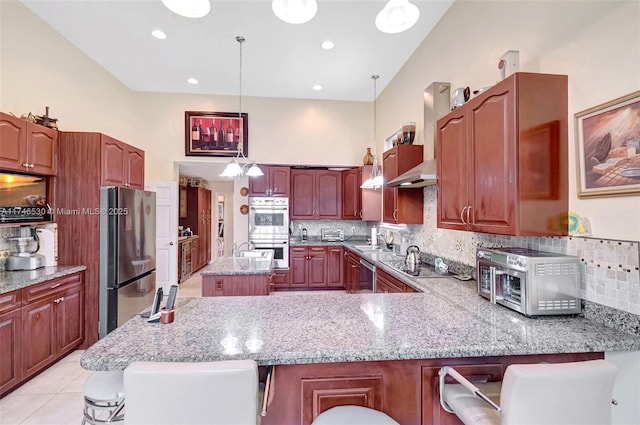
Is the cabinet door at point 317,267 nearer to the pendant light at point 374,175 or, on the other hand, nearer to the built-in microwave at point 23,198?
the pendant light at point 374,175

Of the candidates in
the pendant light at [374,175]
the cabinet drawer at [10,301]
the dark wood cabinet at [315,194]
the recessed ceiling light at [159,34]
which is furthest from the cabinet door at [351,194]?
the cabinet drawer at [10,301]

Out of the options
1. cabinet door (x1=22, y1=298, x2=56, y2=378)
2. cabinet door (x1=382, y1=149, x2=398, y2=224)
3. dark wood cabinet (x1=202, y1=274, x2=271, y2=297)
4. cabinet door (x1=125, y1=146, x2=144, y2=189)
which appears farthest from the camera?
cabinet door (x1=125, y1=146, x2=144, y2=189)

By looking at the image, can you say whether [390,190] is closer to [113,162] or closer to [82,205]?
[113,162]

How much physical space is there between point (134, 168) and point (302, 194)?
2.74 metres

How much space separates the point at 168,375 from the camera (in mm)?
928

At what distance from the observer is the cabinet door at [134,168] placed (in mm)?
3736

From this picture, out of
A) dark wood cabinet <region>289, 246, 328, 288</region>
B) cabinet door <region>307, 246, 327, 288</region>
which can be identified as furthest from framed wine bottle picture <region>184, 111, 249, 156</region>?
cabinet door <region>307, 246, 327, 288</region>

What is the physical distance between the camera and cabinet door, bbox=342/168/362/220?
558 centimetres

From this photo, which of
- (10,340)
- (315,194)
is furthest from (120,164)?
(315,194)

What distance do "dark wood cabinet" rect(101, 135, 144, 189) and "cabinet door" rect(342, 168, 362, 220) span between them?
3.38m

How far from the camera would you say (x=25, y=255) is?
2812mm

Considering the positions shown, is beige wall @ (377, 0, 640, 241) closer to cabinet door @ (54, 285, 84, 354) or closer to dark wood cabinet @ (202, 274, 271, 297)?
dark wood cabinet @ (202, 274, 271, 297)

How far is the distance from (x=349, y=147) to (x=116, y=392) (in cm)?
493

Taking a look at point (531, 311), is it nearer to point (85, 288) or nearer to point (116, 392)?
point (116, 392)
